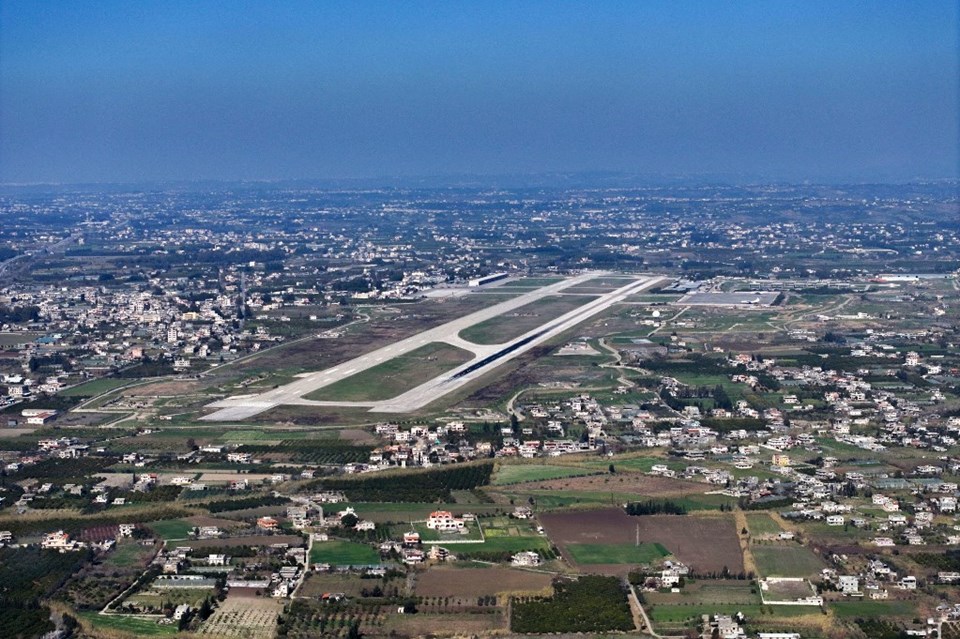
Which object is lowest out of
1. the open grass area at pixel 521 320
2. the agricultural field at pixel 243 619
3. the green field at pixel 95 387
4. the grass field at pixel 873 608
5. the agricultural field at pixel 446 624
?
the grass field at pixel 873 608

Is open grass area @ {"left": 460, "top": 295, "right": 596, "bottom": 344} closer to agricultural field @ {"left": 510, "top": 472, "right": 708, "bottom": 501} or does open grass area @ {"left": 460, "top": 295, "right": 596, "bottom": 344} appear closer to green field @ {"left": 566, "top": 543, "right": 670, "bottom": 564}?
agricultural field @ {"left": 510, "top": 472, "right": 708, "bottom": 501}

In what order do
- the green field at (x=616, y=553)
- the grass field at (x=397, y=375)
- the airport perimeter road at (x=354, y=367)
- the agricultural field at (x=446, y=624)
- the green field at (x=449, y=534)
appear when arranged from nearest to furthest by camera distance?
1. the agricultural field at (x=446, y=624)
2. the green field at (x=616, y=553)
3. the green field at (x=449, y=534)
4. the airport perimeter road at (x=354, y=367)
5. the grass field at (x=397, y=375)

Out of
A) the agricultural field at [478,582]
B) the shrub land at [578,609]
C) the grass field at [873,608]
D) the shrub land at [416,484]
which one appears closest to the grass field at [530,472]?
the shrub land at [416,484]

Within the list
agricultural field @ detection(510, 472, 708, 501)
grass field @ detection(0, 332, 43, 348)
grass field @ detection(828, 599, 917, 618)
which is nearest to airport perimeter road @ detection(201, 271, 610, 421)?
agricultural field @ detection(510, 472, 708, 501)

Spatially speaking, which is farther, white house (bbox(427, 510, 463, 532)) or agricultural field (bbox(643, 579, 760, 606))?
white house (bbox(427, 510, 463, 532))

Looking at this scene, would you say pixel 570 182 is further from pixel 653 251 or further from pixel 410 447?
pixel 410 447

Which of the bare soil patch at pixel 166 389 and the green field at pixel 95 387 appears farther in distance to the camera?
the green field at pixel 95 387

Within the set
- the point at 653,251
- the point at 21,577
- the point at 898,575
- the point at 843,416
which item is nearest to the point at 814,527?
the point at 898,575

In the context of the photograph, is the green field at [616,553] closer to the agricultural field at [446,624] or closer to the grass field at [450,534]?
the grass field at [450,534]
